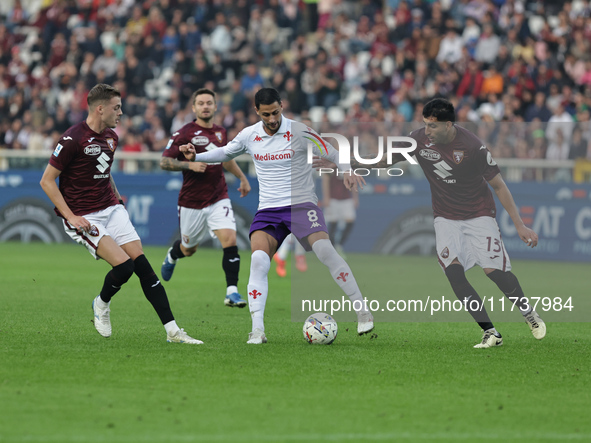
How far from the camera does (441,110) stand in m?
8.52

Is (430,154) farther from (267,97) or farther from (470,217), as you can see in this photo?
(267,97)

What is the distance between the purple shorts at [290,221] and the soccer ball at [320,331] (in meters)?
0.81

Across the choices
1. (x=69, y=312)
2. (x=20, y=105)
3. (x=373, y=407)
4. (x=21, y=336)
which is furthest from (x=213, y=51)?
(x=373, y=407)

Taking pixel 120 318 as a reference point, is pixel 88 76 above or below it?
above

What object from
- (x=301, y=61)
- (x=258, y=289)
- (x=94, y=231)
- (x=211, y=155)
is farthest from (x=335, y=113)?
(x=94, y=231)

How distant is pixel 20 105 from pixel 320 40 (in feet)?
28.3

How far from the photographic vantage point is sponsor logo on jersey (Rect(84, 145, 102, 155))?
8.23 meters

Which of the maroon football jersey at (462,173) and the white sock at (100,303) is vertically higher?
the maroon football jersey at (462,173)

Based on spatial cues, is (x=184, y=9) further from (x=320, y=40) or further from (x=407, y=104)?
(x=407, y=104)

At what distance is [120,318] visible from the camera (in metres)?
10.2

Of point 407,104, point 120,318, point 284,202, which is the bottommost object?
point 120,318

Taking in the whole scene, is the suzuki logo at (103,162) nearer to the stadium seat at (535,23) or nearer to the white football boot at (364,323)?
the white football boot at (364,323)

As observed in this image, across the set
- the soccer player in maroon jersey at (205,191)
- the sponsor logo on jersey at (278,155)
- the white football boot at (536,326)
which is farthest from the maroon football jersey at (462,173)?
the soccer player in maroon jersey at (205,191)

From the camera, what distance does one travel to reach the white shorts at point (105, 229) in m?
8.34
